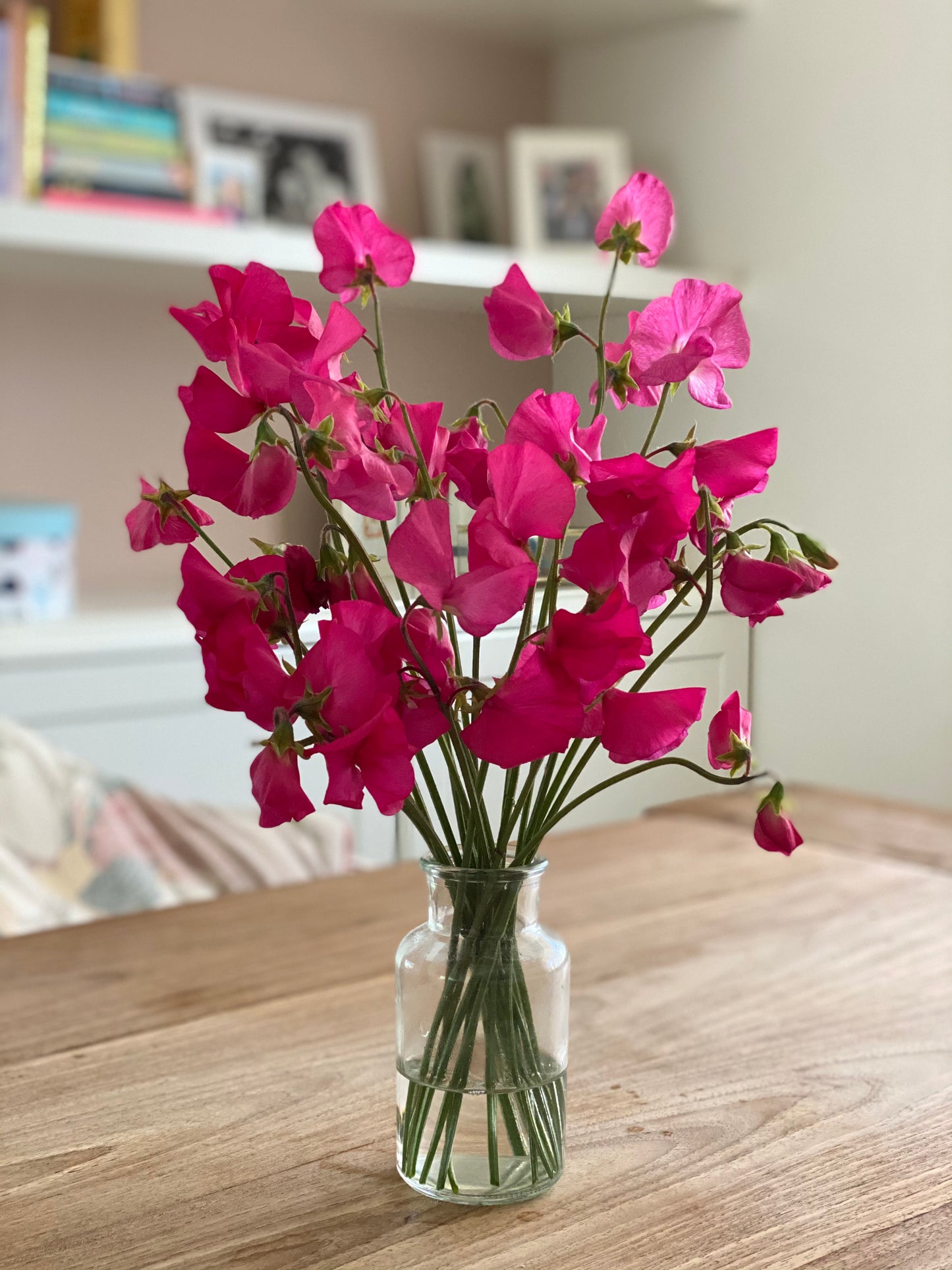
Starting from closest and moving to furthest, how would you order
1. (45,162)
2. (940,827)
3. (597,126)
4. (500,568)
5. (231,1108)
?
(500,568), (231,1108), (940,827), (45,162), (597,126)

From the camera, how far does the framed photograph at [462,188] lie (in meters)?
3.03

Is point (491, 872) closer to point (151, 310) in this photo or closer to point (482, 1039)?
point (482, 1039)

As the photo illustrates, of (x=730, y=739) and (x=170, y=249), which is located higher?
(x=170, y=249)

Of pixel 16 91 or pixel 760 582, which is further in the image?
pixel 16 91

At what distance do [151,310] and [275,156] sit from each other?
1.29 ft

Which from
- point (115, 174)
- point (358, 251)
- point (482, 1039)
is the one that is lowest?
point (482, 1039)

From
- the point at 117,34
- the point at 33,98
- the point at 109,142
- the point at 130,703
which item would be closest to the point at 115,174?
the point at 109,142

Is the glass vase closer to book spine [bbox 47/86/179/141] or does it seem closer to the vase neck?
the vase neck

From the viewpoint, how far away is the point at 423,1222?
62 cm

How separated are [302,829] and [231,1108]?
2.56 feet

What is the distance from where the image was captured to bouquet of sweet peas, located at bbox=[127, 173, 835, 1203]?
53 centimetres

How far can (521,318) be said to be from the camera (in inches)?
23.9

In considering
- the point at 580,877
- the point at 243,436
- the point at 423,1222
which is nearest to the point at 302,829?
the point at 580,877

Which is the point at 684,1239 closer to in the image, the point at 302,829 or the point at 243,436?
the point at 243,436
